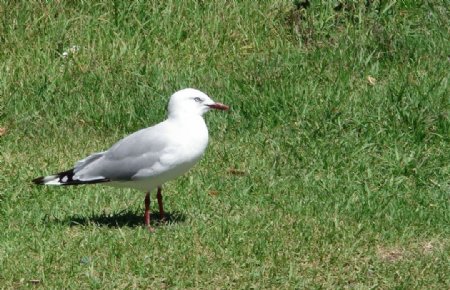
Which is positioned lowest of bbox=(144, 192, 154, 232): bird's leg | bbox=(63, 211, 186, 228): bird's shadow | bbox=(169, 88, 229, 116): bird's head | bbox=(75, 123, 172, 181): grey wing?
bbox=(63, 211, 186, 228): bird's shadow

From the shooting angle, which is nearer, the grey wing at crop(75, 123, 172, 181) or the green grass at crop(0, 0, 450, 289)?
the green grass at crop(0, 0, 450, 289)

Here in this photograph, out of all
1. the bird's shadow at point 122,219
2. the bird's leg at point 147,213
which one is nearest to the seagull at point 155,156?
the bird's leg at point 147,213

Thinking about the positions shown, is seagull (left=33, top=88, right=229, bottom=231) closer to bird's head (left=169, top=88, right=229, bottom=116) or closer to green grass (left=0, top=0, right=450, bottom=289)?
bird's head (left=169, top=88, right=229, bottom=116)

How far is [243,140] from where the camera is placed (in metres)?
7.48

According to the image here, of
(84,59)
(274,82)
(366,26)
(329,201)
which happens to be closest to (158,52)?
(84,59)

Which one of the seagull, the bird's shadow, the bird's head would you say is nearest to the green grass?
the bird's shadow

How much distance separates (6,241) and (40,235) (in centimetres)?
19

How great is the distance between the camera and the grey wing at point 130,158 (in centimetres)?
588

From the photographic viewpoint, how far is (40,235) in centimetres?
595

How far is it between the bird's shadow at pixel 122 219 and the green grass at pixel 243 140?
0.02 m

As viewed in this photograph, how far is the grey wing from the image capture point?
5883mm

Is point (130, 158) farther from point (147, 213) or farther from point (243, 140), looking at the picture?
point (243, 140)

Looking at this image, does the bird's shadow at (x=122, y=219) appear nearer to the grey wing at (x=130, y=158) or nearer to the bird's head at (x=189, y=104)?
the grey wing at (x=130, y=158)

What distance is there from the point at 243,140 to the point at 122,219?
1497 millimetres
